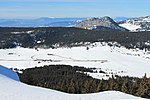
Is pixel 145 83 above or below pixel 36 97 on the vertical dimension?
below

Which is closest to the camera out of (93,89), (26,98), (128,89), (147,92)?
(26,98)

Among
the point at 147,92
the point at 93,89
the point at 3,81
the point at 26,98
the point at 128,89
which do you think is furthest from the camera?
the point at 93,89

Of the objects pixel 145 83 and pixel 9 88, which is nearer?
pixel 9 88

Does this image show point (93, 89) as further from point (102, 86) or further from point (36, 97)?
point (36, 97)

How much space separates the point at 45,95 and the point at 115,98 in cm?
793

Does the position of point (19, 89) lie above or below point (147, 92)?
above

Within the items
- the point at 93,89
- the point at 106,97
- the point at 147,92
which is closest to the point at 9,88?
the point at 106,97

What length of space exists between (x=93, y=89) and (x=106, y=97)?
3942cm

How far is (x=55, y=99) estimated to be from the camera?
39.9 metres

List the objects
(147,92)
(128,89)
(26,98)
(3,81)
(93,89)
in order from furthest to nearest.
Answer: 1. (93,89)
2. (128,89)
3. (147,92)
4. (3,81)
5. (26,98)

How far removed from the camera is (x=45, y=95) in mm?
41594

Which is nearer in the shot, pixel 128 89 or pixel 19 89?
pixel 19 89

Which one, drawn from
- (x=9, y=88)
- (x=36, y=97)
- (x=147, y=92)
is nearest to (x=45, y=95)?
(x=36, y=97)

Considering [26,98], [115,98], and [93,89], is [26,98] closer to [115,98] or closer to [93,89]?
[115,98]
